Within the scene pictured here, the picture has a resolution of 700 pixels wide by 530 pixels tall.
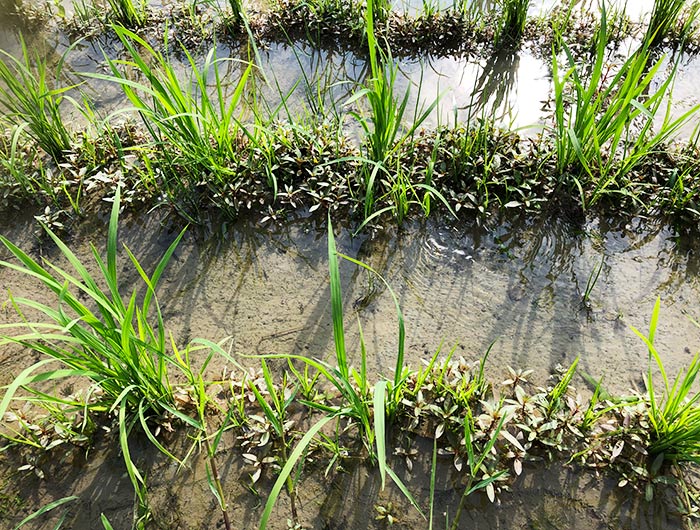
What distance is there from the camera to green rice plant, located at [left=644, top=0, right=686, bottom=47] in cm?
307

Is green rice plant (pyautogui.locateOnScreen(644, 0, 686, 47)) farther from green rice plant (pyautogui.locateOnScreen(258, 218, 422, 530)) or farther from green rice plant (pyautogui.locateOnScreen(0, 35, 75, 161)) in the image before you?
green rice plant (pyautogui.locateOnScreen(0, 35, 75, 161))

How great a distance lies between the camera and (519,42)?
3389 mm

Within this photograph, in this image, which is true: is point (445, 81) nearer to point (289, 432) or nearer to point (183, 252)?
point (183, 252)

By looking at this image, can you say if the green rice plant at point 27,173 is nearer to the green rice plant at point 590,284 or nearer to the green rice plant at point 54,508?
the green rice plant at point 54,508

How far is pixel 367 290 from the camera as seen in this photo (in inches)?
90.4

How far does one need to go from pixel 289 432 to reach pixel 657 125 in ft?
8.61

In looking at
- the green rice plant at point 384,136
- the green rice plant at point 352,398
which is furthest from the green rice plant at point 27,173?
the green rice plant at point 352,398

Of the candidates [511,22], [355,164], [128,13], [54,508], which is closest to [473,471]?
[54,508]

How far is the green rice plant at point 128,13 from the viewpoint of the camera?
141 inches

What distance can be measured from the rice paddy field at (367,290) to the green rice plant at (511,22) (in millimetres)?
16

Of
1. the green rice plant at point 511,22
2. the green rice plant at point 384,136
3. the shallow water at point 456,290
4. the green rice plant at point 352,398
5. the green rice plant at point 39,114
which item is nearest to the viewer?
the green rice plant at point 352,398

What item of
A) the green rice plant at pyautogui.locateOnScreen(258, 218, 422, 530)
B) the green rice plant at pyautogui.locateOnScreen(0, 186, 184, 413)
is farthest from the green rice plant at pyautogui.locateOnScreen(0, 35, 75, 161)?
the green rice plant at pyautogui.locateOnScreen(258, 218, 422, 530)

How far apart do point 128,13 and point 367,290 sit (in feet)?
9.64

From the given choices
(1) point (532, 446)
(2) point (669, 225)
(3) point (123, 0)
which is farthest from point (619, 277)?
(3) point (123, 0)
